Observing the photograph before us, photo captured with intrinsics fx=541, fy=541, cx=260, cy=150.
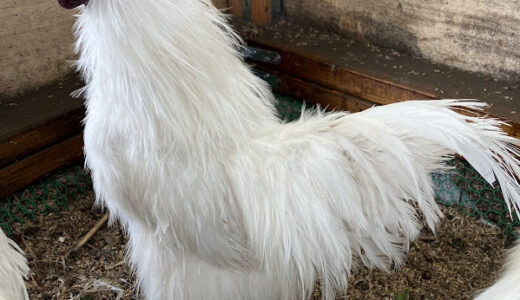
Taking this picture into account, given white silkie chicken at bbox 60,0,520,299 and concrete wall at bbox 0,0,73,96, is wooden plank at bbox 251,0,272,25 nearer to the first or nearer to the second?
concrete wall at bbox 0,0,73,96

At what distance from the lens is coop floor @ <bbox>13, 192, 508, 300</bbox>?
7.93 feet

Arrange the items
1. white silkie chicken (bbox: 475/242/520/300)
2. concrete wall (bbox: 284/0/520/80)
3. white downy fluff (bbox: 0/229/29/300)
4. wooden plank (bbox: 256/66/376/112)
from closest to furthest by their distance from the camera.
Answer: white silkie chicken (bbox: 475/242/520/300), white downy fluff (bbox: 0/229/29/300), concrete wall (bbox: 284/0/520/80), wooden plank (bbox: 256/66/376/112)

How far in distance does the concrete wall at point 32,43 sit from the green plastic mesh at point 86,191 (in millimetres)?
535

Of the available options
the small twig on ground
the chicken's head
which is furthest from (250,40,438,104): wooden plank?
the chicken's head

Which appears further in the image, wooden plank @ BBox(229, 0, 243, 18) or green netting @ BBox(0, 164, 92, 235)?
wooden plank @ BBox(229, 0, 243, 18)

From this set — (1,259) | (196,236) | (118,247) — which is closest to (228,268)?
(196,236)

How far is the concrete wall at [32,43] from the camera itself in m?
2.74

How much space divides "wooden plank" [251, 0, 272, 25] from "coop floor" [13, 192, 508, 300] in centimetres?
158

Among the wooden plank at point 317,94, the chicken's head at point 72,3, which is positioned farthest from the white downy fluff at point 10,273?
the wooden plank at point 317,94

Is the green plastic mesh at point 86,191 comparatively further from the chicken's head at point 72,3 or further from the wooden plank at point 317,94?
the chicken's head at point 72,3

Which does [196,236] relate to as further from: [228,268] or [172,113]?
[172,113]

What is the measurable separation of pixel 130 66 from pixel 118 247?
1335 mm

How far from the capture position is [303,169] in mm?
1812

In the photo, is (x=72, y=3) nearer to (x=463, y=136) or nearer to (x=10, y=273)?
(x=10, y=273)
